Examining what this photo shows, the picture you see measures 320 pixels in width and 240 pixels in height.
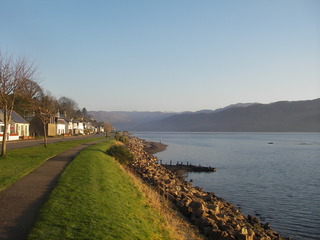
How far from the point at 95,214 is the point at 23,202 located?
273cm

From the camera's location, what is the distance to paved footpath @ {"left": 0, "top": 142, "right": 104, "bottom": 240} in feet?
26.0

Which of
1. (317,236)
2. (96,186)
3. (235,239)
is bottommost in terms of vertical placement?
(317,236)

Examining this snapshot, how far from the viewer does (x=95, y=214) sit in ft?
31.5

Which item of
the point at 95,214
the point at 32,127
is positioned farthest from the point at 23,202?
the point at 32,127

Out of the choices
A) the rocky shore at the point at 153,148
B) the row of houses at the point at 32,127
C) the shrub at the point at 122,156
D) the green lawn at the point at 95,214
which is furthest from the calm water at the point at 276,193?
the row of houses at the point at 32,127

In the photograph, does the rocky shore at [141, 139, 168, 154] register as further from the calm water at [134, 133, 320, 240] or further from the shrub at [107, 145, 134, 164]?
the shrub at [107, 145, 134, 164]

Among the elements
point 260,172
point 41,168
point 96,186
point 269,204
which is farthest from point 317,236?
point 260,172

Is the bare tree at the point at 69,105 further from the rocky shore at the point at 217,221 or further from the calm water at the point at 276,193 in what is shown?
the rocky shore at the point at 217,221

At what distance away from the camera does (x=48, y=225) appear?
26.8 feet

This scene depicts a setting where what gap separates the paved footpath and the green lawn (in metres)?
0.31

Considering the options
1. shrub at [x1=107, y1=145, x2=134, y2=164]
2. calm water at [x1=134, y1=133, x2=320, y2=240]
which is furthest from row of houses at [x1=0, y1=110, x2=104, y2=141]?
calm water at [x1=134, y1=133, x2=320, y2=240]

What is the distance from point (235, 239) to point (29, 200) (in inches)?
304

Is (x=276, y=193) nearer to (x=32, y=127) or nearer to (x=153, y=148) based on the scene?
(x=153, y=148)

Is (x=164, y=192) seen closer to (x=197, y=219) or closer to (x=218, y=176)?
(x=197, y=219)
